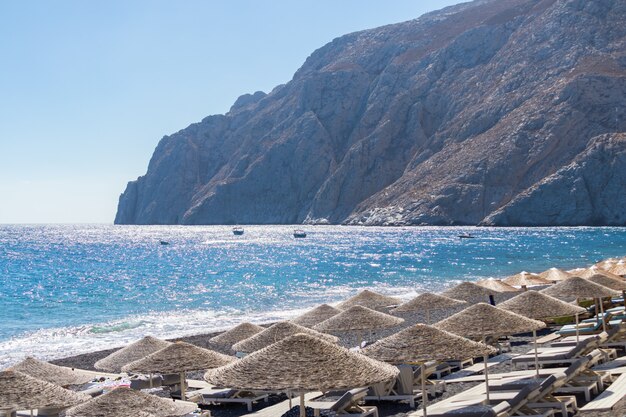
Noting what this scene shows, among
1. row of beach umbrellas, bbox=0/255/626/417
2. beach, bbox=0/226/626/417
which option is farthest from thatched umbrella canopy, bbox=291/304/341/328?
row of beach umbrellas, bbox=0/255/626/417

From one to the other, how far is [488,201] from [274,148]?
6746 centimetres

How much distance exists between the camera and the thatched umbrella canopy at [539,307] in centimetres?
1508

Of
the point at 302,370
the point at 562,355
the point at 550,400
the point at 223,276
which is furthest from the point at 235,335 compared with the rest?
the point at 223,276

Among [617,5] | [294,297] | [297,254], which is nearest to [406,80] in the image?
[617,5]

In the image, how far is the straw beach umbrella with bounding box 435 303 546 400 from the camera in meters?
12.6

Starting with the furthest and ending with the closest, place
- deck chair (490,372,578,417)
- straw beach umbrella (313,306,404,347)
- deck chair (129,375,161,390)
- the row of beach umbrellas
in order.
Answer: straw beach umbrella (313,306,404,347) < deck chair (129,375,161,390) < deck chair (490,372,578,417) < the row of beach umbrellas

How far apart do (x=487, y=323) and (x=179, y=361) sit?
5.66 meters

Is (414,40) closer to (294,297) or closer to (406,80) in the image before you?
(406,80)

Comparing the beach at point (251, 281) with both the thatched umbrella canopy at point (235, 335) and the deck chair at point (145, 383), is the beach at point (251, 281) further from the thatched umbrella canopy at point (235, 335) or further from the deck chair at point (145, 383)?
the thatched umbrella canopy at point (235, 335)

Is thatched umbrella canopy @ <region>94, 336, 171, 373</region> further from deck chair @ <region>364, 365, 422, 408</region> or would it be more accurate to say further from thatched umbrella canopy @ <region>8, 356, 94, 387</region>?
deck chair @ <region>364, 365, 422, 408</region>

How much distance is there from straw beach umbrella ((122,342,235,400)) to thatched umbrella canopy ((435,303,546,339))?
4284mm

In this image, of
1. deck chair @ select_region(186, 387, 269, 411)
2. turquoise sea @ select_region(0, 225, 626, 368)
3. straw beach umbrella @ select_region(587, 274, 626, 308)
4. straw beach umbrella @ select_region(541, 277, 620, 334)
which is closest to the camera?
deck chair @ select_region(186, 387, 269, 411)

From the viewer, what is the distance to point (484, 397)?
40.3 ft

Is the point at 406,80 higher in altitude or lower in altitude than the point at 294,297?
higher
